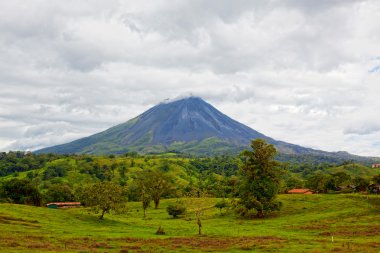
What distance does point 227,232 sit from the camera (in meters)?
66.2

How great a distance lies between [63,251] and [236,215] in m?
63.9

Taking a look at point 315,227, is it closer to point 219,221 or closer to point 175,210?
point 219,221

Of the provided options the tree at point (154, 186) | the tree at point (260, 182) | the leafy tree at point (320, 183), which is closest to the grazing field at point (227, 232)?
the tree at point (260, 182)

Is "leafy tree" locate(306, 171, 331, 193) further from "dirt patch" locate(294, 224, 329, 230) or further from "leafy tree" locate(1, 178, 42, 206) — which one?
"leafy tree" locate(1, 178, 42, 206)

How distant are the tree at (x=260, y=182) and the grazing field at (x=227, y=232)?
391 cm

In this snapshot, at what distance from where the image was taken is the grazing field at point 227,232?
45.1 m

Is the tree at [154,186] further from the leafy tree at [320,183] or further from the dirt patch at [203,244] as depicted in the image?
the dirt patch at [203,244]

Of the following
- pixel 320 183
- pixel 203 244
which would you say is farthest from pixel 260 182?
pixel 320 183

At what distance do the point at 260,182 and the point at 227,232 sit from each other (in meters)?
31.0

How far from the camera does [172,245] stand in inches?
1919

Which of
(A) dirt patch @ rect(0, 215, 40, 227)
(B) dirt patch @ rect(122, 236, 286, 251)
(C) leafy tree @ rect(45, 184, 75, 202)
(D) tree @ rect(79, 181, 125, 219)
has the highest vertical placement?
(D) tree @ rect(79, 181, 125, 219)

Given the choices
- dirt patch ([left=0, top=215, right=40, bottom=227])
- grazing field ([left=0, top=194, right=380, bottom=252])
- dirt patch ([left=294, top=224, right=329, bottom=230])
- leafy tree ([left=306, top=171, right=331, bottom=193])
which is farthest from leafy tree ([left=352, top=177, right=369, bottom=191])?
dirt patch ([left=0, top=215, right=40, bottom=227])

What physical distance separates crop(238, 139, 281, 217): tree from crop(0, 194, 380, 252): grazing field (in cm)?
391

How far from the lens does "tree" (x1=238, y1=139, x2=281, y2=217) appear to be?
301 ft
